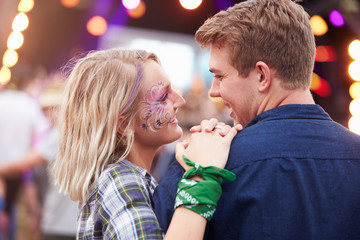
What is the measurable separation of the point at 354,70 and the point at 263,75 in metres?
4.85

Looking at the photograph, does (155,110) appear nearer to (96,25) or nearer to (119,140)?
(119,140)

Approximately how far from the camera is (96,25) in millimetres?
6188

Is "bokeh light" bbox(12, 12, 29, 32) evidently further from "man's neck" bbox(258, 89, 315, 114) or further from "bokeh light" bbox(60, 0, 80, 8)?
"man's neck" bbox(258, 89, 315, 114)

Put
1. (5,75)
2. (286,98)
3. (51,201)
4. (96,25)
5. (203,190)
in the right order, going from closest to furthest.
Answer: (203,190) < (286,98) < (51,201) < (5,75) < (96,25)

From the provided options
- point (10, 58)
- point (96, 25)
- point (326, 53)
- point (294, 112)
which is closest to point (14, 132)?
point (10, 58)

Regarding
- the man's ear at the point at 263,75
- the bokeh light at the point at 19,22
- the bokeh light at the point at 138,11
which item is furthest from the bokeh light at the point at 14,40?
the man's ear at the point at 263,75

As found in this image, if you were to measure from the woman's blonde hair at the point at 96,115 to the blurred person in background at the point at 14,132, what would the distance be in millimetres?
3129

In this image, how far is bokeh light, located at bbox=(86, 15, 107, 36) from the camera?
6.14m

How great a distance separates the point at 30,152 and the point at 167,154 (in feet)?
5.06

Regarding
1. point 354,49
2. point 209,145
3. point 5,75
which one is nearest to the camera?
point 209,145

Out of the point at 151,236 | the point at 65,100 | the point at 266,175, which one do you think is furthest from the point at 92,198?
the point at 266,175

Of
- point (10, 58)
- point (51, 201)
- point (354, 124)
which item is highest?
point (10, 58)

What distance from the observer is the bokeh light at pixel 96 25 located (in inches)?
242

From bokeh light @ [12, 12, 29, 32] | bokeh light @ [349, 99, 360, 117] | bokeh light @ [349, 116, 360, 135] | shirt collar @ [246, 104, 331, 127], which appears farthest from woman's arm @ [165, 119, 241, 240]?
bokeh light @ [349, 99, 360, 117]
